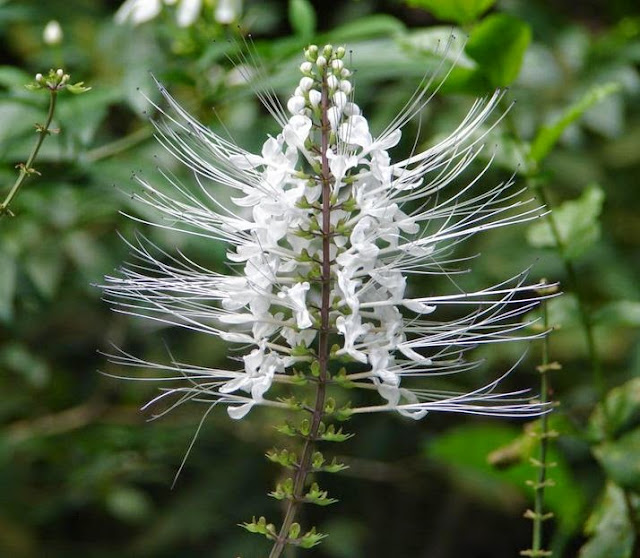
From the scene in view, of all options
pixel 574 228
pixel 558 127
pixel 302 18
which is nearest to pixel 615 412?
pixel 574 228

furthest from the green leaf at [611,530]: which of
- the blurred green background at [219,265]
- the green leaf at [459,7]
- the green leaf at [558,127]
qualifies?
the green leaf at [459,7]

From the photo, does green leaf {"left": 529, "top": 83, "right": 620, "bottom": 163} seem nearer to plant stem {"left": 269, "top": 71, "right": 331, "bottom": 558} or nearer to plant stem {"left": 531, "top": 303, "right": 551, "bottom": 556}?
plant stem {"left": 531, "top": 303, "right": 551, "bottom": 556}

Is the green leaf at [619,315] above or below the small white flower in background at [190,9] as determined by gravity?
below

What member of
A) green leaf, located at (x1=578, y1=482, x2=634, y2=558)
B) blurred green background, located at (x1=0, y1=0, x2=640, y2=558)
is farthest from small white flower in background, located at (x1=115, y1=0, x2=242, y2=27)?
green leaf, located at (x1=578, y1=482, x2=634, y2=558)

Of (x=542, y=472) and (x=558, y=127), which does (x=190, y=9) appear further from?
(x=542, y=472)

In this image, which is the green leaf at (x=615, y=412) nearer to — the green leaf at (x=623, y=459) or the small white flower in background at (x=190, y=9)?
the green leaf at (x=623, y=459)
